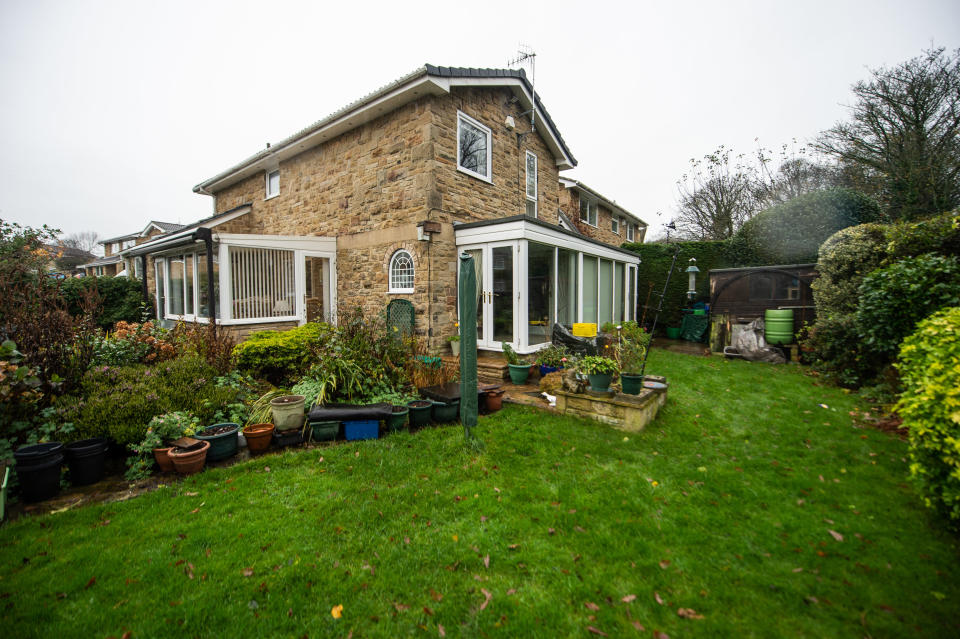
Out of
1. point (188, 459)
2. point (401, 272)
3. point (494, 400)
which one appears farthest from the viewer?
point (401, 272)

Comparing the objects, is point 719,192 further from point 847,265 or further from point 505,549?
point 505,549

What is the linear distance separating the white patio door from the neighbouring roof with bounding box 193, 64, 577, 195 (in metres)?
3.80

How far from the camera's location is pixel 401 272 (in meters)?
8.87

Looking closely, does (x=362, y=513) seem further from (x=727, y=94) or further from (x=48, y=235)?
(x=727, y=94)

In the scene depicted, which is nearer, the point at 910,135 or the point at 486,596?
the point at 486,596

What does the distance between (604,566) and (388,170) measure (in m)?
8.92

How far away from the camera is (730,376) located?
7594mm

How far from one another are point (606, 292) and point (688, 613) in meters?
9.63

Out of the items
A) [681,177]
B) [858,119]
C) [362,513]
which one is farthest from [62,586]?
[681,177]

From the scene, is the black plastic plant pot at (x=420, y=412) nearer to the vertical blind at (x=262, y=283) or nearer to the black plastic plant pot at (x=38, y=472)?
the black plastic plant pot at (x=38, y=472)

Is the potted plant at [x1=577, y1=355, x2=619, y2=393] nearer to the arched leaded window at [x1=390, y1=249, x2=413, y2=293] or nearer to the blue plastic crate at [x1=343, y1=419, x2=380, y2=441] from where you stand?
the blue plastic crate at [x1=343, y1=419, x2=380, y2=441]

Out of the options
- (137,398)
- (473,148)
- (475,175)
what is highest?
(473,148)

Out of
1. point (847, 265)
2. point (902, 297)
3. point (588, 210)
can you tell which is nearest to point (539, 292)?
point (902, 297)

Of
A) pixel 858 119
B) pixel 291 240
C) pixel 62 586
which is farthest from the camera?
pixel 858 119
